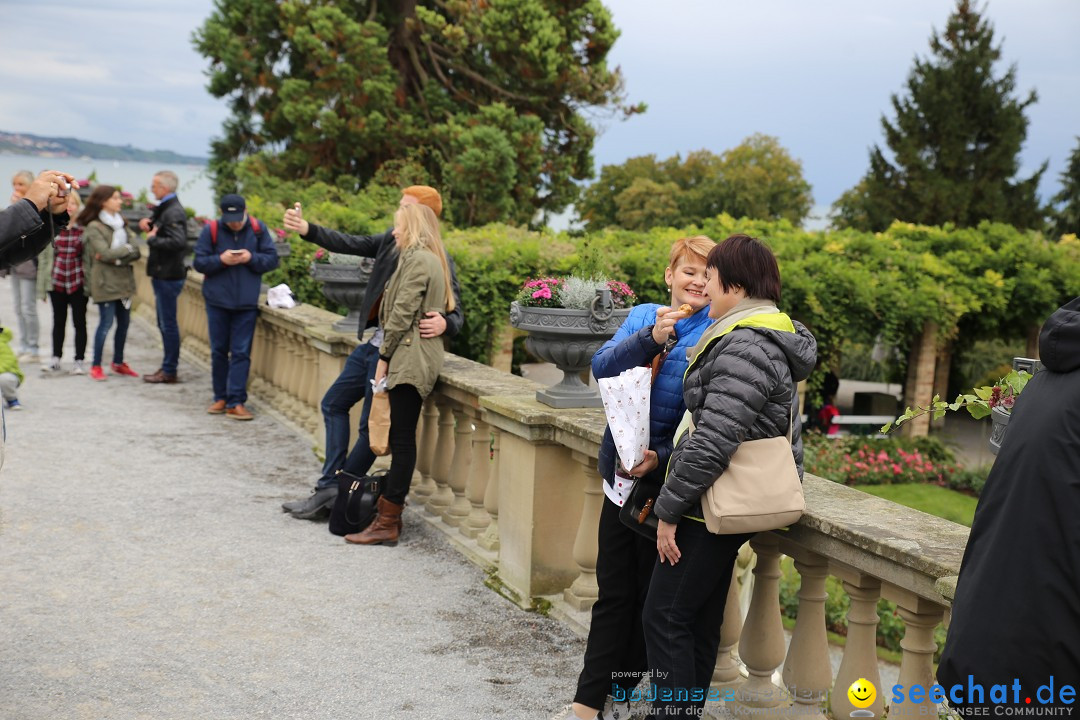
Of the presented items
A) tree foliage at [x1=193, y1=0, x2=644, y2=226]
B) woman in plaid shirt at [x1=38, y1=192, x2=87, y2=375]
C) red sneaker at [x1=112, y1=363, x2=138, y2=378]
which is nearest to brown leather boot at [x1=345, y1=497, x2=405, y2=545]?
woman in plaid shirt at [x1=38, y1=192, x2=87, y2=375]

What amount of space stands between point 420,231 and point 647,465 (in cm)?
272

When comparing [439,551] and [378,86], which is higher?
[378,86]

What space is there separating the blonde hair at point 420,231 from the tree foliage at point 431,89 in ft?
53.6

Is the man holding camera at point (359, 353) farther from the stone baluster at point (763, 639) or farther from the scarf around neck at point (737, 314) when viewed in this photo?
the scarf around neck at point (737, 314)

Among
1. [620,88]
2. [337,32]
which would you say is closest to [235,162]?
[337,32]

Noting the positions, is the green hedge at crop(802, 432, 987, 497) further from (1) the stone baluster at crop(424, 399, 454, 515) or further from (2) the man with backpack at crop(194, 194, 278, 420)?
(1) the stone baluster at crop(424, 399, 454, 515)

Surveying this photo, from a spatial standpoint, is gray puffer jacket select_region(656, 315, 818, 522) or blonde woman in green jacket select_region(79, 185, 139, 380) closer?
gray puffer jacket select_region(656, 315, 818, 522)

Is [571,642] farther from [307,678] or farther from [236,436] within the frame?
[236,436]

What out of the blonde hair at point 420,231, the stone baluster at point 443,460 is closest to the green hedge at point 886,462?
the stone baluster at point 443,460

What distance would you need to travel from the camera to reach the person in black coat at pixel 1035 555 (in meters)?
2.16

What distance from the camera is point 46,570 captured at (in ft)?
17.5

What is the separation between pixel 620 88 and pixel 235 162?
9804 mm

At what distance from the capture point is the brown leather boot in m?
6.05

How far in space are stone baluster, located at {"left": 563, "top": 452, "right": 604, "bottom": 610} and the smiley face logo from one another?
1540 millimetres
